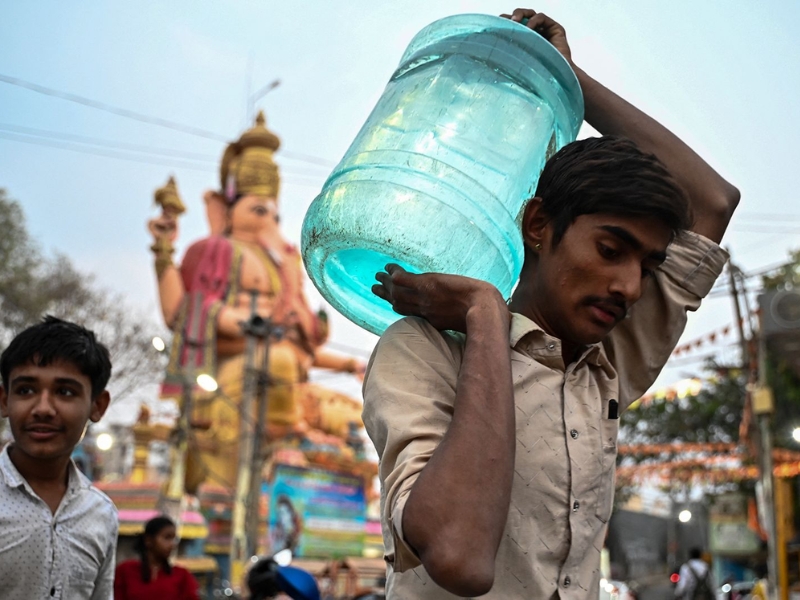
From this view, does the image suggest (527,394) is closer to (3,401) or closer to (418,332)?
(418,332)

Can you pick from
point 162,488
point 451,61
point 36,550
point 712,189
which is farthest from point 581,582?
point 162,488

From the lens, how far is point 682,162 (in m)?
1.82

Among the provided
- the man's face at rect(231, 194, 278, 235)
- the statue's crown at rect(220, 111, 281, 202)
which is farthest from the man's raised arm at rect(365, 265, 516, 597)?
the statue's crown at rect(220, 111, 281, 202)

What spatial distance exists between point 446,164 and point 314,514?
1742 centimetres

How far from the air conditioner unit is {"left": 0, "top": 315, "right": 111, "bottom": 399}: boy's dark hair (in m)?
13.8

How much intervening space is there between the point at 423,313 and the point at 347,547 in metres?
17.9

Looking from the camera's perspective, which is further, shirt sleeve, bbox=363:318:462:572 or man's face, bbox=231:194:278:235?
man's face, bbox=231:194:278:235

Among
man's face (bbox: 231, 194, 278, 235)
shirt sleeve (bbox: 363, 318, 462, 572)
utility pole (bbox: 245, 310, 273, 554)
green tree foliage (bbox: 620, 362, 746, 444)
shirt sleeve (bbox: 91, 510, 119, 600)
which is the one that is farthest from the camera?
green tree foliage (bbox: 620, 362, 746, 444)

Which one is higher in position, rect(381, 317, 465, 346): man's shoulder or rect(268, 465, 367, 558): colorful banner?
rect(268, 465, 367, 558): colorful banner

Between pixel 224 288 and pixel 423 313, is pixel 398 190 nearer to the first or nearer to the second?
pixel 423 313

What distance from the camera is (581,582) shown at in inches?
54.1

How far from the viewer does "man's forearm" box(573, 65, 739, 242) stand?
180cm

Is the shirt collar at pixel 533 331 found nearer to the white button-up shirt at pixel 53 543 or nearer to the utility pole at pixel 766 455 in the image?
the white button-up shirt at pixel 53 543

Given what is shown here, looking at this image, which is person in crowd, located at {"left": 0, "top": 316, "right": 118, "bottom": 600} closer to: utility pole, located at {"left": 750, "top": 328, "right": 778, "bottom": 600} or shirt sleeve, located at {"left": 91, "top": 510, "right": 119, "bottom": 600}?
shirt sleeve, located at {"left": 91, "top": 510, "right": 119, "bottom": 600}
